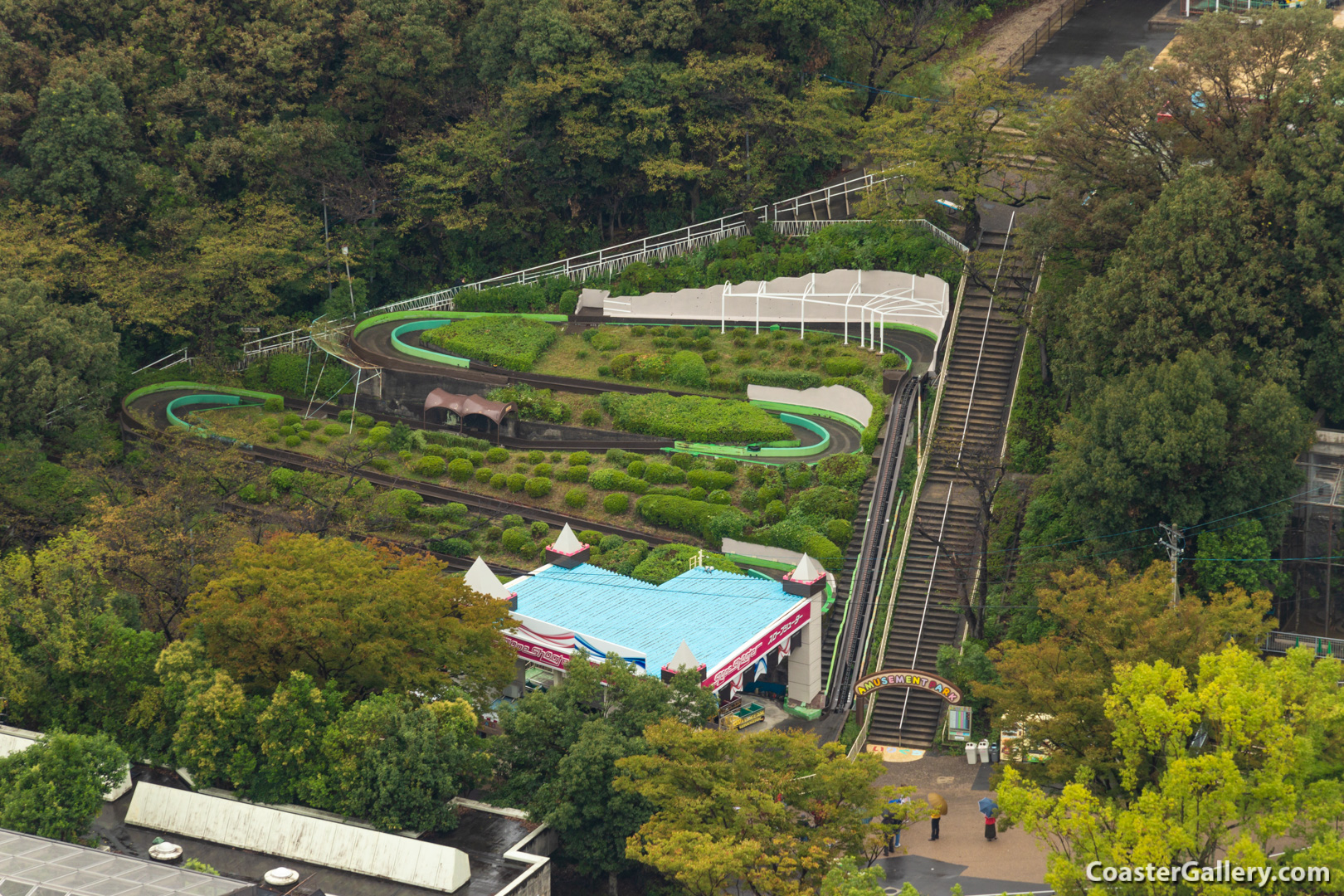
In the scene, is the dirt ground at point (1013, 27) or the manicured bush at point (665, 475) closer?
the manicured bush at point (665, 475)

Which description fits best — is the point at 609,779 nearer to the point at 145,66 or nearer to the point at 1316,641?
the point at 1316,641

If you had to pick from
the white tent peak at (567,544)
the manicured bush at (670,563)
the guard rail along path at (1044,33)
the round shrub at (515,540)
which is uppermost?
the guard rail along path at (1044,33)

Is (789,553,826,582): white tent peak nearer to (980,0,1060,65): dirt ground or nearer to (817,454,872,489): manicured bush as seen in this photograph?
(817,454,872,489): manicured bush

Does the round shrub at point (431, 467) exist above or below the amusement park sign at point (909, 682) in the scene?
above

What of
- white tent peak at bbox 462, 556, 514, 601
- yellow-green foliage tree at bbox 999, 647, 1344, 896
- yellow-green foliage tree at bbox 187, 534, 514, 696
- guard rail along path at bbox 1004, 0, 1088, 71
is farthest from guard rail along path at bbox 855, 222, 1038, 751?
yellow-green foliage tree at bbox 999, 647, 1344, 896

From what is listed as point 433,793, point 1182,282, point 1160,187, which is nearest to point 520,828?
point 433,793

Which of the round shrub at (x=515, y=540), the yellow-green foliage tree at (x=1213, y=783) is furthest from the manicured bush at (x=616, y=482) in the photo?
the yellow-green foliage tree at (x=1213, y=783)

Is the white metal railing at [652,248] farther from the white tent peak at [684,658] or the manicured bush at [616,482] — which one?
the white tent peak at [684,658]
